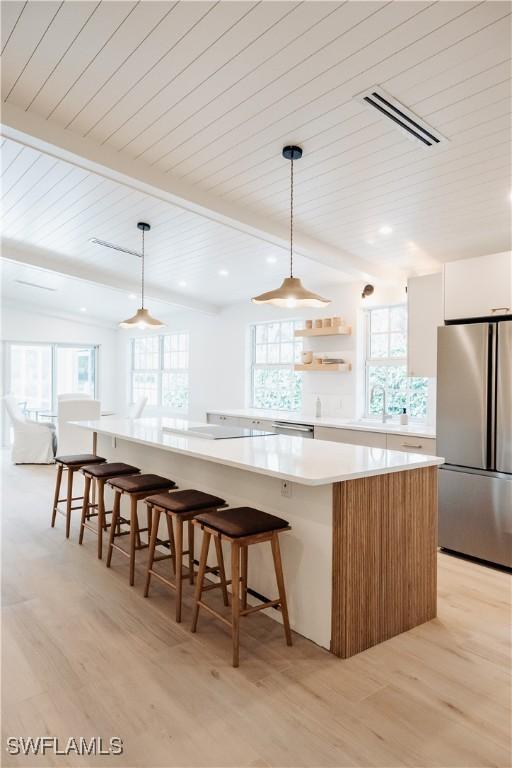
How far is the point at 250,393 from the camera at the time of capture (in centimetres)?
749

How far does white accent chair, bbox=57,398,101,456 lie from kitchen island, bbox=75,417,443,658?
500 cm

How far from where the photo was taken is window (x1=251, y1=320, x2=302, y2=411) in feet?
22.4

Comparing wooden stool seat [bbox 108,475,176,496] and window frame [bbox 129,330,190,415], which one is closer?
wooden stool seat [bbox 108,475,176,496]

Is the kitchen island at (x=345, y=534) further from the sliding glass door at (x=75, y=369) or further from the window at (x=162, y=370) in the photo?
the sliding glass door at (x=75, y=369)

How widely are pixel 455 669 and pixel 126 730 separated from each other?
1442 millimetres

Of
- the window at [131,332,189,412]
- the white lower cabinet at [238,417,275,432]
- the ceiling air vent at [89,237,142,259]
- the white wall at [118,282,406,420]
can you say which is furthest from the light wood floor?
the window at [131,332,189,412]

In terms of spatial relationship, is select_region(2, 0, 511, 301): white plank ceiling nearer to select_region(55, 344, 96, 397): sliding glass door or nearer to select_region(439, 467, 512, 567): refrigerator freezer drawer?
select_region(439, 467, 512, 567): refrigerator freezer drawer

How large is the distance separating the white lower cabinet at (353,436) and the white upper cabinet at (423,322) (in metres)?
0.66

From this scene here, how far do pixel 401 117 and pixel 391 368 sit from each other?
126 inches

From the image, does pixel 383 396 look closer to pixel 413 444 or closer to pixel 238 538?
pixel 413 444

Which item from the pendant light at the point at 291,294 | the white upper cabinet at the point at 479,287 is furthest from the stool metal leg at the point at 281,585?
the white upper cabinet at the point at 479,287

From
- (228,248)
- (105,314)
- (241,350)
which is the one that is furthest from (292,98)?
(105,314)

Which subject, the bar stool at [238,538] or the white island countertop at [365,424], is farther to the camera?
the white island countertop at [365,424]

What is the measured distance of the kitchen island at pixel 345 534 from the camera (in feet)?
7.74
